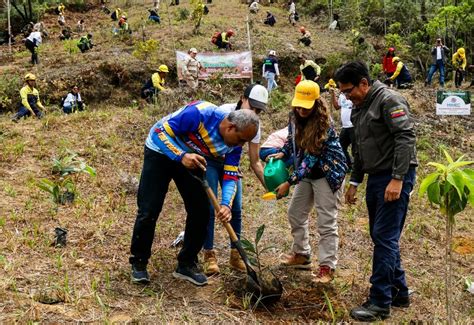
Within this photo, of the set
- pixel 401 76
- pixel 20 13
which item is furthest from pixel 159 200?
pixel 20 13

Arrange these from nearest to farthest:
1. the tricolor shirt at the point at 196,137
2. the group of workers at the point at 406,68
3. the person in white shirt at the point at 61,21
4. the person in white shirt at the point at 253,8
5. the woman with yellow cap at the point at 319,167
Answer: the tricolor shirt at the point at 196,137 < the woman with yellow cap at the point at 319,167 < the group of workers at the point at 406,68 < the person in white shirt at the point at 61,21 < the person in white shirt at the point at 253,8

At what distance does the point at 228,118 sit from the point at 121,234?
2047 millimetres

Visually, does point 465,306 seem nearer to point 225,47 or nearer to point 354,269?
point 354,269

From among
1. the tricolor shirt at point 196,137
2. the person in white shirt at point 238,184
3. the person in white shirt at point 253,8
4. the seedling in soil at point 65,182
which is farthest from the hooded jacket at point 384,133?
the person in white shirt at point 253,8

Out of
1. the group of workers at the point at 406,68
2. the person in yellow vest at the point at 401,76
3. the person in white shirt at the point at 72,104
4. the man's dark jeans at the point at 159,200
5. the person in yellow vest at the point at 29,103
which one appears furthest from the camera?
the group of workers at the point at 406,68

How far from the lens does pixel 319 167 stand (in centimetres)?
354

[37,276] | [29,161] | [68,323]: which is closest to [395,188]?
[68,323]

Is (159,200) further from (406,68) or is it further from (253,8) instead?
(253,8)

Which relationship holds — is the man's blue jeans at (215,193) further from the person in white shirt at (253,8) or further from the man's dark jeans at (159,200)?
the person in white shirt at (253,8)

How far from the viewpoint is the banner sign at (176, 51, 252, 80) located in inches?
531

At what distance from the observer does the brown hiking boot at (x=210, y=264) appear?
146 inches

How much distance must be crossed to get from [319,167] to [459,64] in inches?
548

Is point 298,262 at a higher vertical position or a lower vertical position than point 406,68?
higher

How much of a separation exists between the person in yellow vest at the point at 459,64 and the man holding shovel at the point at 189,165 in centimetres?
1410
